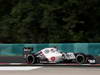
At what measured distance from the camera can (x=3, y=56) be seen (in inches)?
651

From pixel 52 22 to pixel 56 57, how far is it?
12400mm

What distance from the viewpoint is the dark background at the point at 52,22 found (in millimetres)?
27312

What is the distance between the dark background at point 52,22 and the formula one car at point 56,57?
11.4 metres

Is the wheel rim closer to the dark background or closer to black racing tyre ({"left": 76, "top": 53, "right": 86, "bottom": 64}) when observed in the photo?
black racing tyre ({"left": 76, "top": 53, "right": 86, "bottom": 64})

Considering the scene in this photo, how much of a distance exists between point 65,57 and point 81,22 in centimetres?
1310

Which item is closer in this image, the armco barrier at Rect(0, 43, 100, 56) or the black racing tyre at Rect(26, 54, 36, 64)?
the black racing tyre at Rect(26, 54, 36, 64)

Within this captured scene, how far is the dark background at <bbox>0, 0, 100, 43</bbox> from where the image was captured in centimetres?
2731

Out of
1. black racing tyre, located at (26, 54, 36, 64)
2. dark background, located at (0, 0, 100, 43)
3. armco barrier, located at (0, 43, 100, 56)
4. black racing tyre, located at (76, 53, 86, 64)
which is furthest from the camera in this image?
dark background, located at (0, 0, 100, 43)

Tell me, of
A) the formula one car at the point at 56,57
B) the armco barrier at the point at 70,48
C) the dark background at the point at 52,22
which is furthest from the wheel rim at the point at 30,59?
the dark background at the point at 52,22

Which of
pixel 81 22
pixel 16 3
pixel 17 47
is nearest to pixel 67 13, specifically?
pixel 81 22

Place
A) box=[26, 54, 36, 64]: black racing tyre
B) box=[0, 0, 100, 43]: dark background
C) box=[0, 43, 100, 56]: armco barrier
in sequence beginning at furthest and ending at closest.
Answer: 1. box=[0, 0, 100, 43]: dark background
2. box=[0, 43, 100, 56]: armco barrier
3. box=[26, 54, 36, 64]: black racing tyre

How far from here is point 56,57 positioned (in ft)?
49.8

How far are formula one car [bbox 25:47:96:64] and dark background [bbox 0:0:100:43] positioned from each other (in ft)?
37.3

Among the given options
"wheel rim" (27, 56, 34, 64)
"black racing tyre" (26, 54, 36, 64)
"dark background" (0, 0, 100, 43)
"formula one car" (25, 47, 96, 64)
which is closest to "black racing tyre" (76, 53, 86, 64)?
"formula one car" (25, 47, 96, 64)
